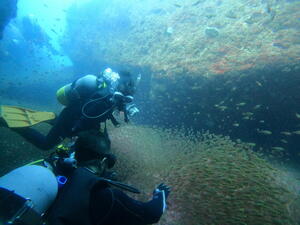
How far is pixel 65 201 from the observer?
6.84ft

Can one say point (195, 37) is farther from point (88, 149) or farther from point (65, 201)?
point (65, 201)

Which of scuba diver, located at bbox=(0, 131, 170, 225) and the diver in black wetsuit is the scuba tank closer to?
scuba diver, located at bbox=(0, 131, 170, 225)

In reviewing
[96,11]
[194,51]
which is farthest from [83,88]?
[96,11]

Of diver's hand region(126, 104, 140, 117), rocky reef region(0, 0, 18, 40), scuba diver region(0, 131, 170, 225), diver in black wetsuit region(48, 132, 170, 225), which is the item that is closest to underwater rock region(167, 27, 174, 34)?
rocky reef region(0, 0, 18, 40)

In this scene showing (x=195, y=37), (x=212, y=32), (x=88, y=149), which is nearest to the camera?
(x=88, y=149)

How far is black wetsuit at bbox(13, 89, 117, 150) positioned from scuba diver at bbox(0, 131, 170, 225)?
6.25 ft

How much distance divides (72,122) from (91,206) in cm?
355

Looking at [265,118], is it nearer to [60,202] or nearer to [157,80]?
[157,80]

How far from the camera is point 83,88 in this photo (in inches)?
189

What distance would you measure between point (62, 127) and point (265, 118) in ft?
26.6

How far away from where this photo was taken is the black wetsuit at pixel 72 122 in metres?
4.36

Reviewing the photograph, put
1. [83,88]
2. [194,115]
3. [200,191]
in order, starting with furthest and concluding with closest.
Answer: [194,115] → [200,191] → [83,88]

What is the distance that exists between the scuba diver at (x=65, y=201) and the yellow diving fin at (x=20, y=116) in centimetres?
340

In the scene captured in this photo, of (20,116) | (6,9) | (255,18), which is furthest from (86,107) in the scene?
(6,9)
